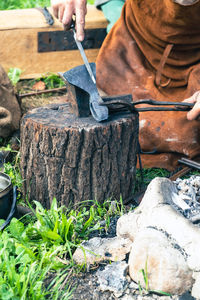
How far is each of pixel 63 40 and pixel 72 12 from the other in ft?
6.72

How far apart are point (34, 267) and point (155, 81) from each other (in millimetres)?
2235

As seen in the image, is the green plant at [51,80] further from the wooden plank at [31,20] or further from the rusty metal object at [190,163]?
the rusty metal object at [190,163]

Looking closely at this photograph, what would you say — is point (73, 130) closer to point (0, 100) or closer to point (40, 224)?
point (40, 224)

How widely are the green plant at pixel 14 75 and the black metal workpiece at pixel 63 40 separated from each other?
351 mm

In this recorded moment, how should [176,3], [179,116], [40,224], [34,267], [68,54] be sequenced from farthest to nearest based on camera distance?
[68,54] < [179,116] < [176,3] < [40,224] < [34,267]

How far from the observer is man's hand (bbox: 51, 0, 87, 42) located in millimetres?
2816

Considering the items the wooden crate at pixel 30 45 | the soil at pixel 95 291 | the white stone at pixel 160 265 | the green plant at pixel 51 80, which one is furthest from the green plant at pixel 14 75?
the white stone at pixel 160 265

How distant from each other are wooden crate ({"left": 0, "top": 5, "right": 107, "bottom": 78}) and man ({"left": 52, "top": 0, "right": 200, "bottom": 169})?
111 cm

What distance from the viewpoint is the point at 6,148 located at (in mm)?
3691

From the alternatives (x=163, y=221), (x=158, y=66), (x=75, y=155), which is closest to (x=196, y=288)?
(x=163, y=221)

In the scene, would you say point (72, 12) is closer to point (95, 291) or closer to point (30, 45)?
point (95, 291)

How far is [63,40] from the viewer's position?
Result: 491 cm

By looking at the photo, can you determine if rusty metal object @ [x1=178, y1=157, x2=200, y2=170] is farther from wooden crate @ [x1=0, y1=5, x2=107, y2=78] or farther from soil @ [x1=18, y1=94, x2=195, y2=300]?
wooden crate @ [x1=0, y1=5, x2=107, y2=78]

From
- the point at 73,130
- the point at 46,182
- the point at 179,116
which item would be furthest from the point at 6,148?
the point at 179,116
